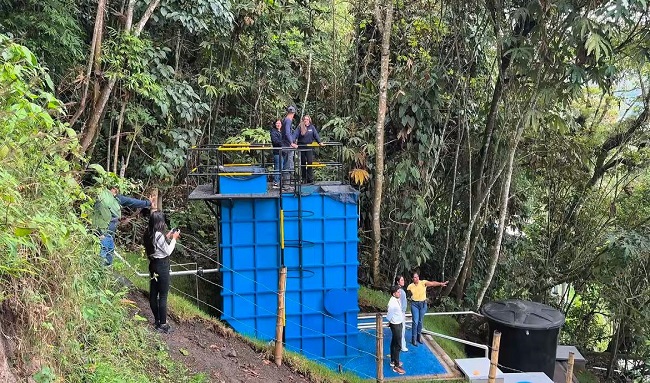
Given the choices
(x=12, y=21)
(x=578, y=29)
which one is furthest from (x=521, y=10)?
(x=12, y=21)

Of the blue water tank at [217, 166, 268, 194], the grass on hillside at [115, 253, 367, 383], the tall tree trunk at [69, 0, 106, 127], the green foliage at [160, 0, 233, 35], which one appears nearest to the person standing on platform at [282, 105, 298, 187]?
the blue water tank at [217, 166, 268, 194]

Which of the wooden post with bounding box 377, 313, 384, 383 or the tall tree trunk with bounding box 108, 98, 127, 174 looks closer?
the wooden post with bounding box 377, 313, 384, 383

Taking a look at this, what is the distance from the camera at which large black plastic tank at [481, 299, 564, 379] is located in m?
8.45

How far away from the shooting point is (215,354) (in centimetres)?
623

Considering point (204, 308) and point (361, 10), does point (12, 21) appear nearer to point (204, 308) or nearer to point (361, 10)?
point (204, 308)

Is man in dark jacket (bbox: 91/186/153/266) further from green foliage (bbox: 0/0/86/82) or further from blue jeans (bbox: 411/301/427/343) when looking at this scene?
blue jeans (bbox: 411/301/427/343)

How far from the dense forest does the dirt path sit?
3.27 m

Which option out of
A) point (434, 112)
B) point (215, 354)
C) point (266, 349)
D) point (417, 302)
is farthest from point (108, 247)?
point (434, 112)

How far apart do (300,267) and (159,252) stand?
9.69 feet

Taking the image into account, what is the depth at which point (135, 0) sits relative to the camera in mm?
7906

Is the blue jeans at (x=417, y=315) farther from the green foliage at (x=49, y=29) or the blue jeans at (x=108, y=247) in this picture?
the green foliage at (x=49, y=29)

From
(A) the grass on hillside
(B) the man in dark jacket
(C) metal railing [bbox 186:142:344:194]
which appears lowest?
(A) the grass on hillside

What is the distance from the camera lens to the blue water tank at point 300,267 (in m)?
8.05

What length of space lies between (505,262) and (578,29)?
6.04m
